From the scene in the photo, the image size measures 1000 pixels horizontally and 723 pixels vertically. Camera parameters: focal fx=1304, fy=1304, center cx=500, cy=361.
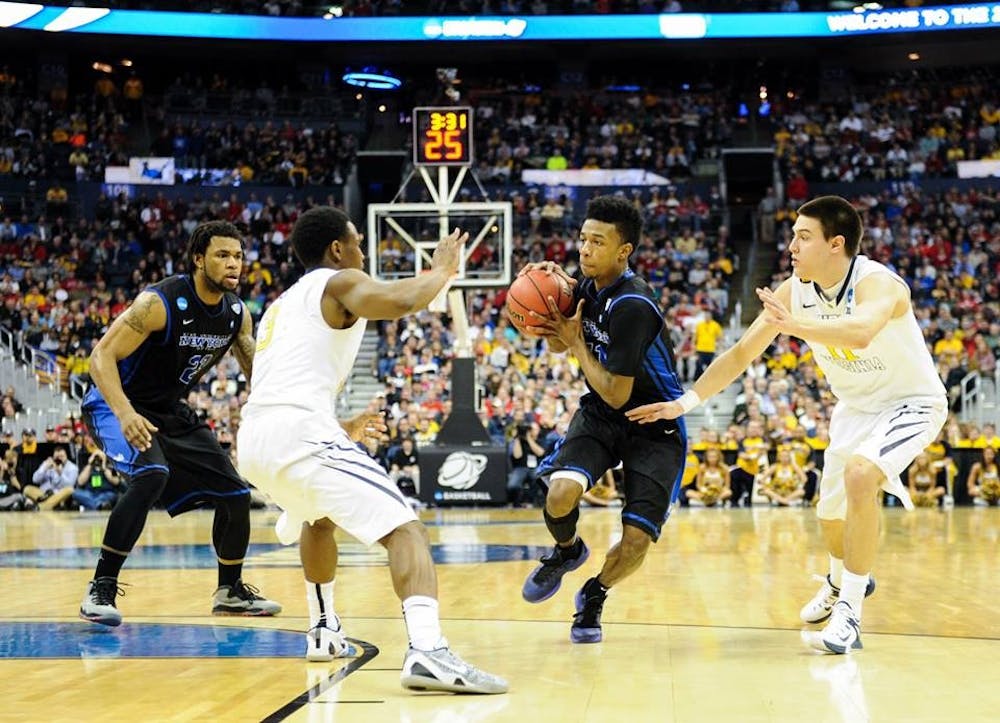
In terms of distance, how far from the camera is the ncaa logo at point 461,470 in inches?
668

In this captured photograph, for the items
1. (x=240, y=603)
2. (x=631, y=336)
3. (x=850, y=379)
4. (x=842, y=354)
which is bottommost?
(x=240, y=603)

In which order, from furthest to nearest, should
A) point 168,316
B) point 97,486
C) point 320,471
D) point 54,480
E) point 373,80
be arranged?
1. point 373,80
2. point 54,480
3. point 97,486
4. point 168,316
5. point 320,471

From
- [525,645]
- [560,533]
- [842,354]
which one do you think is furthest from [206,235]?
[842,354]

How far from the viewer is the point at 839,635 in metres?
5.53

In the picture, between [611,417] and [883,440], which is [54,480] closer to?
[611,417]

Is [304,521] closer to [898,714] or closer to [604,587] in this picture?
[604,587]

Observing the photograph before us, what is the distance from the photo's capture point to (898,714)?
4.30m

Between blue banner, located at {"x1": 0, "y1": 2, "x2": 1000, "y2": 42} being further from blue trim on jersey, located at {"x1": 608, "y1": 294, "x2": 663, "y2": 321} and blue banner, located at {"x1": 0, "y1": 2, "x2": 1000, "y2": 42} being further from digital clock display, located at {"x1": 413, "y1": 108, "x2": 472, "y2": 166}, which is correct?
blue trim on jersey, located at {"x1": 608, "y1": 294, "x2": 663, "y2": 321}

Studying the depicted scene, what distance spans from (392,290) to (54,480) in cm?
1442

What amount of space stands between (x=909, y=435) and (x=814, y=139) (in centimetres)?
2537

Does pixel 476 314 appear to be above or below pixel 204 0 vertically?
below

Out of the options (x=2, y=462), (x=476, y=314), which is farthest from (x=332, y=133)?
(x=2, y=462)

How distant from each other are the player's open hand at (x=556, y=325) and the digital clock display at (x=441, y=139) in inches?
528

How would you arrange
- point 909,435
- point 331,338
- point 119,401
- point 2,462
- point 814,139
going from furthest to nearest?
point 814,139, point 2,462, point 119,401, point 909,435, point 331,338
